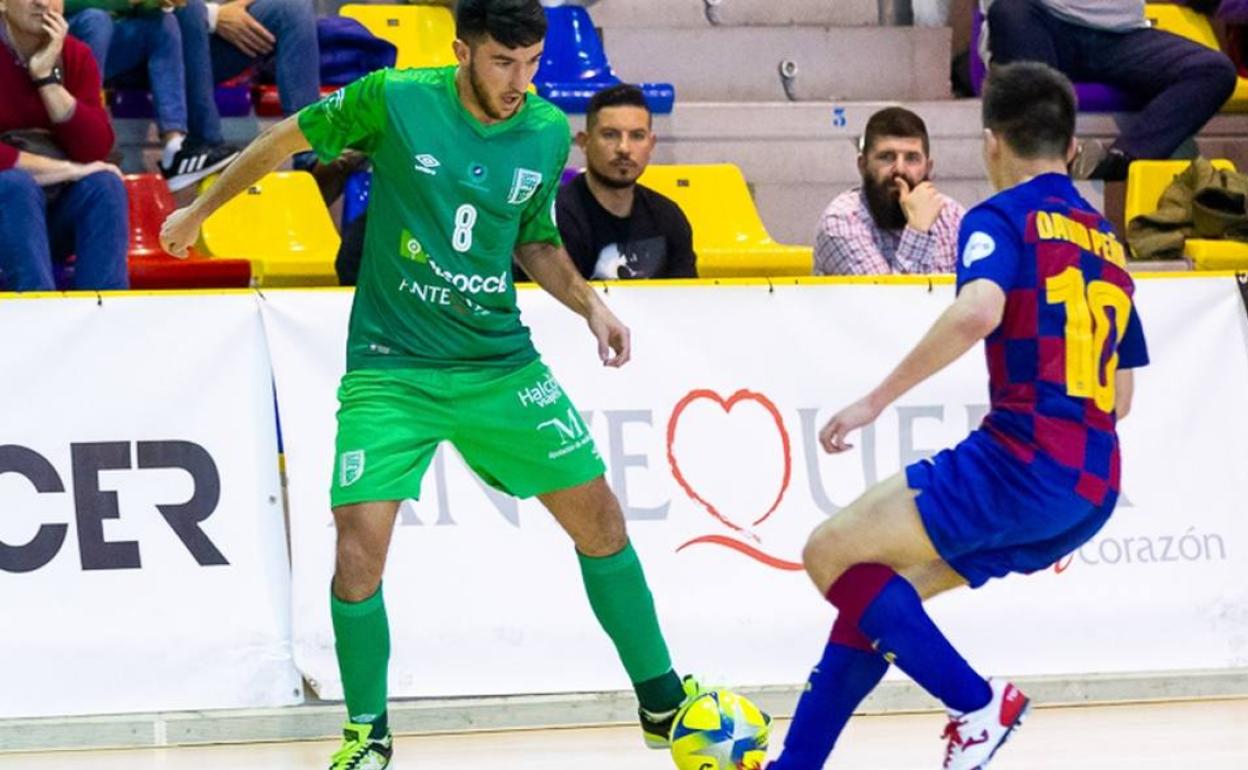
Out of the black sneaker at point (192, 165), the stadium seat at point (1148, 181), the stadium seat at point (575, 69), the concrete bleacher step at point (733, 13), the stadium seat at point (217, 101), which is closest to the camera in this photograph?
the black sneaker at point (192, 165)

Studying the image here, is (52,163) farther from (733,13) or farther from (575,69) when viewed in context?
(733,13)

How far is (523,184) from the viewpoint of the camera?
17.2 feet

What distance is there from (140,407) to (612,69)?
396 cm

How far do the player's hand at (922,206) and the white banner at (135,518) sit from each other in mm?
2465

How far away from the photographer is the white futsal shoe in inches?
176

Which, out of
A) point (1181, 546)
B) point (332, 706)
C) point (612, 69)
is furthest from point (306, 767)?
point (612, 69)

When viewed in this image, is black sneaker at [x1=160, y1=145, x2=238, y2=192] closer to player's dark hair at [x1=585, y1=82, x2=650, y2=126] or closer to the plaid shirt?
player's dark hair at [x1=585, y1=82, x2=650, y2=126]

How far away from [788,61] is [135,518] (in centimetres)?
480

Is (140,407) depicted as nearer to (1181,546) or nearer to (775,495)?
(775,495)

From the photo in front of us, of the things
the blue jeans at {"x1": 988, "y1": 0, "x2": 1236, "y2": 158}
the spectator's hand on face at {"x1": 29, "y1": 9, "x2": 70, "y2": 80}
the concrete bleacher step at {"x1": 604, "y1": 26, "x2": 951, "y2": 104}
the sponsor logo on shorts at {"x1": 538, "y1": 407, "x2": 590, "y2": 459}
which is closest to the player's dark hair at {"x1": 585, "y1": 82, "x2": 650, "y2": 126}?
the spectator's hand on face at {"x1": 29, "y1": 9, "x2": 70, "y2": 80}

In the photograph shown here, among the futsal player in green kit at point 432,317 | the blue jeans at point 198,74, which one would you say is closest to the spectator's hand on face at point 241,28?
the blue jeans at point 198,74

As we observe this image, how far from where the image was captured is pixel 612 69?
967 cm

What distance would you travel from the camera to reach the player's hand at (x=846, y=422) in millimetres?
4354

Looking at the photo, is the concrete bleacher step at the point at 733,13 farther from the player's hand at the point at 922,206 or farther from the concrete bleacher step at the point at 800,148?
the player's hand at the point at 922,206
